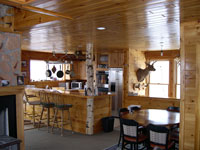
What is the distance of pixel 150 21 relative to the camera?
3.61 meters

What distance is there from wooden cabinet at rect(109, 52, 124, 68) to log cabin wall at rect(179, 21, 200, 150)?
4692 mm

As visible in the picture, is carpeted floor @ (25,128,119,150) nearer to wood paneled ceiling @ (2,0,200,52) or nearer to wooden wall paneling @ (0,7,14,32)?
wood paneled ceiling @ (2,0,200,52)

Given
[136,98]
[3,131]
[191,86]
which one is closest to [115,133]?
[136,98]

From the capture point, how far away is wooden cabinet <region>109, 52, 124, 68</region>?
823cm

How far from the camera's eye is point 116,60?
8.39 metres

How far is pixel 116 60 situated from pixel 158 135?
497 cm

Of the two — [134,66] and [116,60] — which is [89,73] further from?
[134,66]

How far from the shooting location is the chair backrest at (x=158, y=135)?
364 centimetres

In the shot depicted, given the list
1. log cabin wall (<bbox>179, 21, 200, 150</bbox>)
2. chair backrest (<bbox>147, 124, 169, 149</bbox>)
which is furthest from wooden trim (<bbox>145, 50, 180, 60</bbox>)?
chair backrest (<bbox>147, 124, 169, 149</bbox>)

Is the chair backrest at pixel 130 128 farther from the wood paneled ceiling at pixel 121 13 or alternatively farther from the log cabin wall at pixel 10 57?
the log cabin wall at pixel 10 57

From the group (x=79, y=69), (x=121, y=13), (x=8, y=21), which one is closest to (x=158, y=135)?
(x=121, y=13)

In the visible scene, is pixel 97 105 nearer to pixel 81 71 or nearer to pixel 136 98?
pixel 136 98

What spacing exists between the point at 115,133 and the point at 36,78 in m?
5.38

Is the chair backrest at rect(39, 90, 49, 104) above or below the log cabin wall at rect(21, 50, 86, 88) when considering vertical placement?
below
